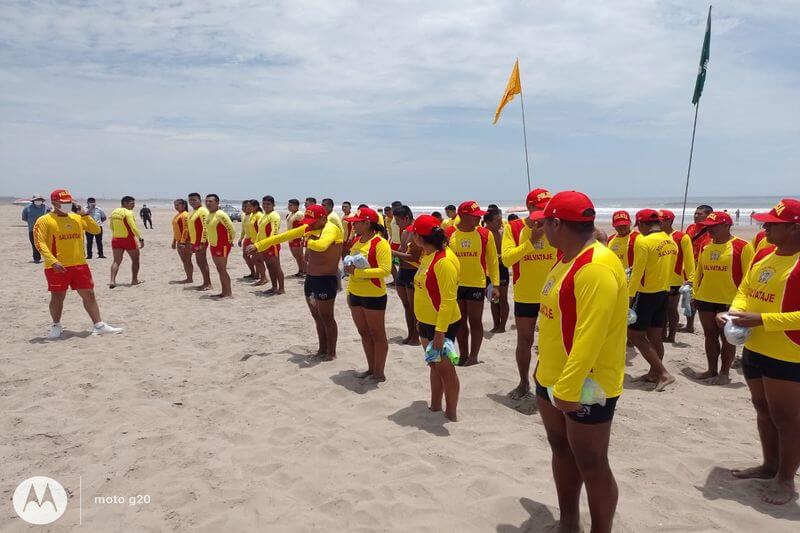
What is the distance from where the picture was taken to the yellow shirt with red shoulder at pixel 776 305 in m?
3.32

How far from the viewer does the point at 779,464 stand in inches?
146

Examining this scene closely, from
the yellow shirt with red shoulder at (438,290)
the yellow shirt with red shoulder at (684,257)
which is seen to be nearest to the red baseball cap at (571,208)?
the yellow shirt with red shoulder at (438,290)

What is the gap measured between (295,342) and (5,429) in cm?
355

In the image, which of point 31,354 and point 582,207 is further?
point 31,354

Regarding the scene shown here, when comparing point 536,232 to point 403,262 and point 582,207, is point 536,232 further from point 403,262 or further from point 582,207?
point 403,262

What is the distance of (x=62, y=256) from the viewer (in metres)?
7.76

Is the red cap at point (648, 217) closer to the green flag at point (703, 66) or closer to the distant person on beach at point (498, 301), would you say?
the distant person on beach at point (498, 301)

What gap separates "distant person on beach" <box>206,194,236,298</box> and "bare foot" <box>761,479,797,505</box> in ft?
31.9

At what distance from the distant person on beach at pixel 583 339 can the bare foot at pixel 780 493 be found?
65.6 inches

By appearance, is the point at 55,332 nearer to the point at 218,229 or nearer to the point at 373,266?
the point at 218,229

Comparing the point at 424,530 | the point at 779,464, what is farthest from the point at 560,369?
the point at 779,464

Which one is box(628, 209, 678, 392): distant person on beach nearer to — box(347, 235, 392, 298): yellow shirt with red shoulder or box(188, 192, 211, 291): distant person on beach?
box(347, 235, 392, 298): yellow shirt with red shoulder

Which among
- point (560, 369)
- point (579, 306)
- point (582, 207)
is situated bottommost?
point (560, 369)

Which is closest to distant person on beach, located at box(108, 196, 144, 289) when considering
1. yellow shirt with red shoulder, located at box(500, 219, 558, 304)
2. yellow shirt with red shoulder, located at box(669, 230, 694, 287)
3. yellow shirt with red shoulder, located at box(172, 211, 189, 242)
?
yellow shirt with red shoulder, located at box(172, 211, 189, 242)
